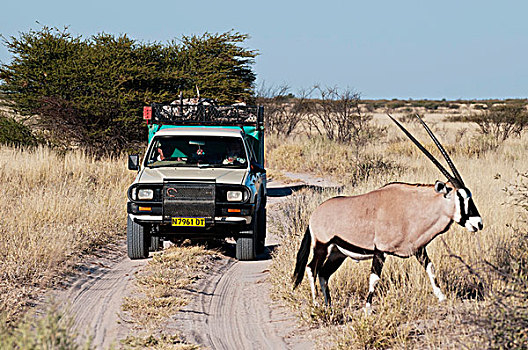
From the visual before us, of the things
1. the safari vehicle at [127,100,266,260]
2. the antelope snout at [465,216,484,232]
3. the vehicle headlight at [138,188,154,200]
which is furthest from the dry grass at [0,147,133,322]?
the antelope snout at [465,216,484,232]

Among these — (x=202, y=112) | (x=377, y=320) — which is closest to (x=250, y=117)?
(x=202, y=112)

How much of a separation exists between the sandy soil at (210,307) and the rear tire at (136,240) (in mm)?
142

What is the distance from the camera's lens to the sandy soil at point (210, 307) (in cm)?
605

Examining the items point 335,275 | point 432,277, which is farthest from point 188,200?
point 432,277

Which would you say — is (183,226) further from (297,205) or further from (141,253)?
(297,205)

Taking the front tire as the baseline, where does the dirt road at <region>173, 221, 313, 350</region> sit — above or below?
below

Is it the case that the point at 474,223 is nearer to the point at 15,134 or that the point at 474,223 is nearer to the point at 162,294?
the point at 162,294

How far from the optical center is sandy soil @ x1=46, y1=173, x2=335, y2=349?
6055 mm

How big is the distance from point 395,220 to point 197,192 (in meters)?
3.75

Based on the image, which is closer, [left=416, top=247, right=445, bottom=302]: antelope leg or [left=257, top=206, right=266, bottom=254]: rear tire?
[left=416, top=247, right=445, bottom=302]: antelope leg

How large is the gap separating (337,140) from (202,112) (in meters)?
14.6

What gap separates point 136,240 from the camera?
9086 mm

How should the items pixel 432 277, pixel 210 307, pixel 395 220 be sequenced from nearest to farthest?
pixel 395 220
pixel 432 277
pixel 210 307

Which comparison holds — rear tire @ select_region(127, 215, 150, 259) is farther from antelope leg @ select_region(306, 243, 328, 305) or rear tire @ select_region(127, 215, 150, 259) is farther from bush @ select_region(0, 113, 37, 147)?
bush @ select_region(0, 113, 37, 147)
